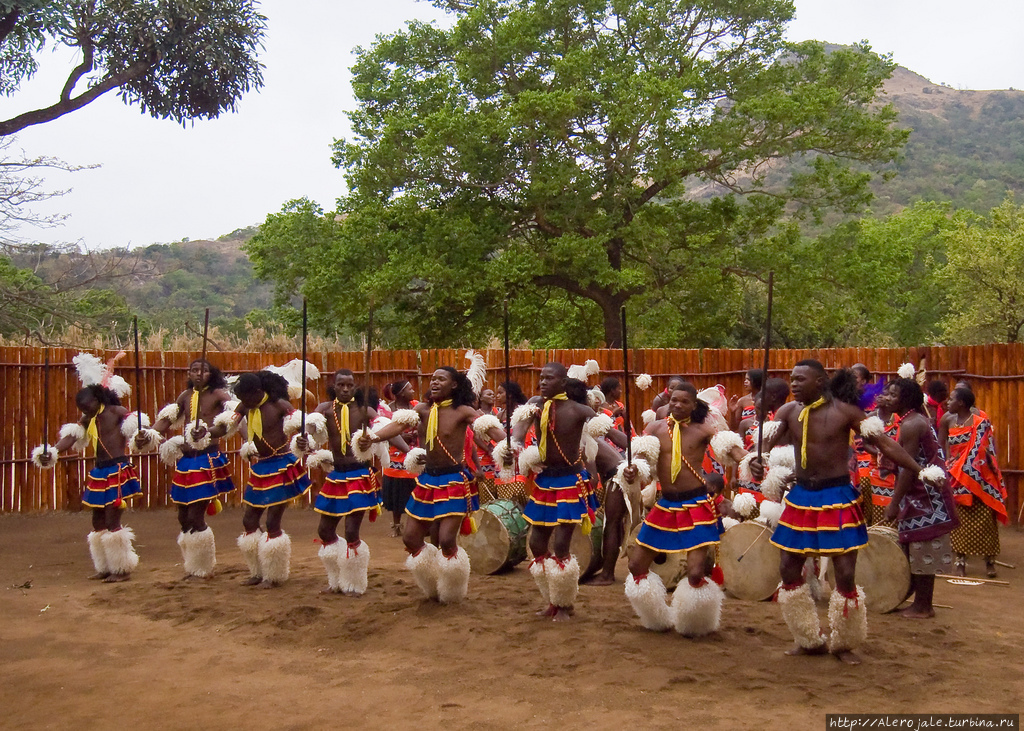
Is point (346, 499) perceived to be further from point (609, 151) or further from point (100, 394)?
point (609, 151)

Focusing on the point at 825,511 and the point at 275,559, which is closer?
the point at 825,511

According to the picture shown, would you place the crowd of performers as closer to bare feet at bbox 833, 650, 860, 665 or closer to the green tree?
bare feet at bbox 833, 650, 860, 665

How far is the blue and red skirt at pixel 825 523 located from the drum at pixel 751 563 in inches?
55.2

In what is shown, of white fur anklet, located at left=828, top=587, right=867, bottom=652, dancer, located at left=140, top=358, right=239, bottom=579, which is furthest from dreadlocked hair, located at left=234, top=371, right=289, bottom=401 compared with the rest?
white fur anklet, located at left=828, top=587, right=867, bottom=652

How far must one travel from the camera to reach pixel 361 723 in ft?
15.4

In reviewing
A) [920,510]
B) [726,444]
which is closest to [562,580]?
[726,444]

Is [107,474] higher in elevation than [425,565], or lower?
higher

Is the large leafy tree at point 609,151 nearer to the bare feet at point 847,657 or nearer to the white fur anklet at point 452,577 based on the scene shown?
the white fur anklet at point 452,577

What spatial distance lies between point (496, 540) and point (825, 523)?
3.40m

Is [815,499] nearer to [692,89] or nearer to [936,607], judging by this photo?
[936,607]

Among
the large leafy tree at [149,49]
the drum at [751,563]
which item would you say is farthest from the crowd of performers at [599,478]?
the large leafy tree at [149,49]

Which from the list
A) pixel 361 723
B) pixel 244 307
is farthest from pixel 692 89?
pixel 244 307

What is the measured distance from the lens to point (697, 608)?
588 cm

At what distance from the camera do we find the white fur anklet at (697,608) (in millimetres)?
5883
